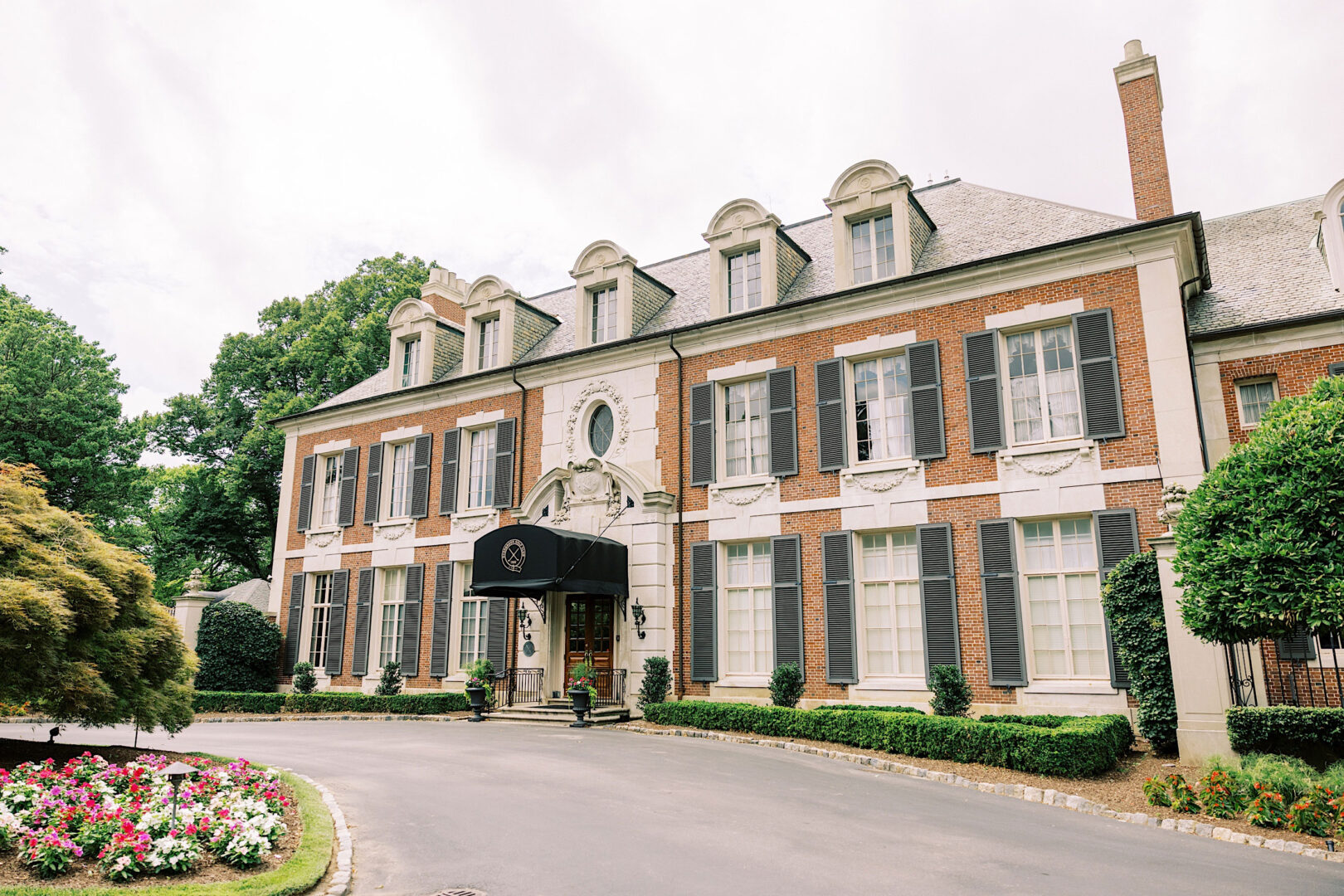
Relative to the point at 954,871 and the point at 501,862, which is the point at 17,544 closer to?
the point at 501,862

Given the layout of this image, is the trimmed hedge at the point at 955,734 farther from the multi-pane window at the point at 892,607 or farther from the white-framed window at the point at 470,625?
the white-framed window at the point at 470,625

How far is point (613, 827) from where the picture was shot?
26.3ft

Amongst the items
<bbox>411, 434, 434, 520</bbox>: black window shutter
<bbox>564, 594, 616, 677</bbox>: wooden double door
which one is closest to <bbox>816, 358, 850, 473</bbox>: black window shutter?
<bbox>564, 594, 616, 677</bbox>: wooden double door

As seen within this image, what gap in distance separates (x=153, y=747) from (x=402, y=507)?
10.7 m

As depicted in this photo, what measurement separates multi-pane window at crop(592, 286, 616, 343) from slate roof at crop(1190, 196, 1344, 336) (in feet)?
39.2

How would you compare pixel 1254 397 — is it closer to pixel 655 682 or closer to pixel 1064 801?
pixel 1064 801

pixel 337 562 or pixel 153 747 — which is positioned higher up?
pixel 337 562

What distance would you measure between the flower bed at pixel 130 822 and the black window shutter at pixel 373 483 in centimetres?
1471

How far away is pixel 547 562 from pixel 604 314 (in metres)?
6.89

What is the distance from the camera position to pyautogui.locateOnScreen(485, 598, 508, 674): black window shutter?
19.7 meters

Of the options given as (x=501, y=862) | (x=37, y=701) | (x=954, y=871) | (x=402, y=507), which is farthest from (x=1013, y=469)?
(x=402, y=507)

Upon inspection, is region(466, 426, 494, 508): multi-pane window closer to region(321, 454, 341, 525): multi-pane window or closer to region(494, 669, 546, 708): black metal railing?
region(494, 669, 546, 708): black metal railing

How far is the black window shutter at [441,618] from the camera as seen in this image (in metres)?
20.8

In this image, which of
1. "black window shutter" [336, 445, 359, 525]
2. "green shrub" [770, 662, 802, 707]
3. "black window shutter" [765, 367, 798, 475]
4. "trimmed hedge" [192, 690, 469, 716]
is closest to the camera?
"green shrub" [770, 662, 802, 707]
